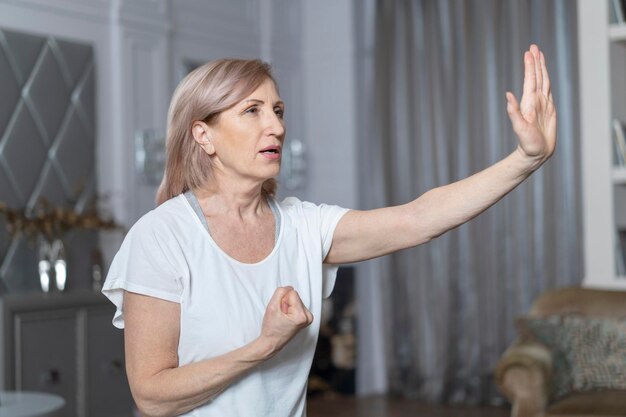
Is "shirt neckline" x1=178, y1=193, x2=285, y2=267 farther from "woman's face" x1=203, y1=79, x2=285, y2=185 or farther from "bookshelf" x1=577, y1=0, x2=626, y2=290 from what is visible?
"bookshelf" x1=577, y1=0, x2=626, y2=290

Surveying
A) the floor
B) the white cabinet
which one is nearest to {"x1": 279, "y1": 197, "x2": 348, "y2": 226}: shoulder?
the white cabinet

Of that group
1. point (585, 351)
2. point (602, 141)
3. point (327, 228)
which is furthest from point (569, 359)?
point (327, 228)

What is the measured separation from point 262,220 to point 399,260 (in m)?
4.41

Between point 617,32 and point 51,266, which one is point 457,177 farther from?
point 51,266

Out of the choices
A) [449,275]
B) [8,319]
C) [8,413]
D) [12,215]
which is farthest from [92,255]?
[449,275]

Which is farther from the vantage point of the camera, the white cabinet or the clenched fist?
the white cabinet

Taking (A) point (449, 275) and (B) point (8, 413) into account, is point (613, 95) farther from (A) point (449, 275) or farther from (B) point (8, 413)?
(B) point (8, 413)

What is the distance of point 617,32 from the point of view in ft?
15.2

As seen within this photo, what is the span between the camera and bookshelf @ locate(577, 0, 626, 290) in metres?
4.63

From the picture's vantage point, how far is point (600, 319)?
160 inches

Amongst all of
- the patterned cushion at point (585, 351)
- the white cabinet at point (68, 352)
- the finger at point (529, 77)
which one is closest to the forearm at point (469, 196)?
the finger at point (529, 77)

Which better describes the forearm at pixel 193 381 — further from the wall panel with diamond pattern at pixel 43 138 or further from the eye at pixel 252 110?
the wall panel with diamond pattern at pixel 43 138

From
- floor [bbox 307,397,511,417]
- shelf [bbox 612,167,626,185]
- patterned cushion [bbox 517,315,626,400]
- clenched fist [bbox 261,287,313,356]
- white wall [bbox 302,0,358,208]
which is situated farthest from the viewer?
white wall [bbox 302,0,358,208]

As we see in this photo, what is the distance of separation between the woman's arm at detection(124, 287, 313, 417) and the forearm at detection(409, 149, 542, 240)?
1.19ft
